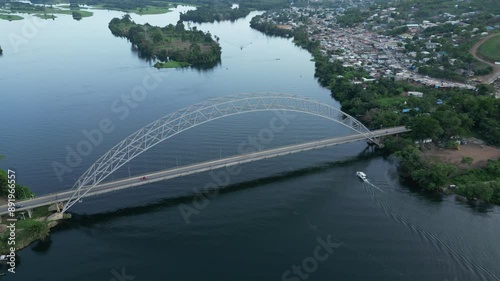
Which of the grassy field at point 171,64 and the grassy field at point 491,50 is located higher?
the grassy field at point 491,50

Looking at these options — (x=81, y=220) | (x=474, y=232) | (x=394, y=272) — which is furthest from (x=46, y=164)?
(x=474, y=232)

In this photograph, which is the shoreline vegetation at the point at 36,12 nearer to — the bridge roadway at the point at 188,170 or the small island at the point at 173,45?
the small island at the point at 173,45

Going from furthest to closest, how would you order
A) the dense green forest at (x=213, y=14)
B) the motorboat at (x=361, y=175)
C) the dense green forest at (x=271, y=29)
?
the dense green forest at (x=213, y=14), the dense green forest at (x=271, y=29), the motorboat at (x=361, y=175)

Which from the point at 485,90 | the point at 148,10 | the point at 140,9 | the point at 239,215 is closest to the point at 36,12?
the point at 140,9

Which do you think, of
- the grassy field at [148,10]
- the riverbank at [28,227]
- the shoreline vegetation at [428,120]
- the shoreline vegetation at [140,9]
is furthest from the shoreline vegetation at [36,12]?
the riverbank at [28,227]

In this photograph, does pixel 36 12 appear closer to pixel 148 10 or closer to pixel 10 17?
pixel 10 17

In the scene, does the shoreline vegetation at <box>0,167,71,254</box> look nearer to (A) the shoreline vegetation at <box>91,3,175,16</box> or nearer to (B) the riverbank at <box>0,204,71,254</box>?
(B) the riverbank at <box>0,204,71,254</box>
